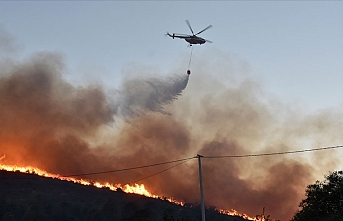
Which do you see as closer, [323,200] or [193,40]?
[323,200]

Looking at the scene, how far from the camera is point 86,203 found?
19550 centimetres

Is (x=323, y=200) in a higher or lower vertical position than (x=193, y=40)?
lower

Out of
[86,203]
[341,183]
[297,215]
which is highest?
[86,203]

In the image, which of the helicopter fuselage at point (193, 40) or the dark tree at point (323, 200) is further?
the helicopter fuselage at point (193, 40)

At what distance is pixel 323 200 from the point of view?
6159cm

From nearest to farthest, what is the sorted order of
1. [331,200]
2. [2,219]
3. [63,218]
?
1. [331,200]
2. [2,219]
3. [63,218]

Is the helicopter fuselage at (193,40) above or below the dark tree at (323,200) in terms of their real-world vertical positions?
above

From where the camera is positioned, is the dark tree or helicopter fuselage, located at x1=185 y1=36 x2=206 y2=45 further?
helicopter fuselage, located at x1=185 y1=36 x2=206 y2=45

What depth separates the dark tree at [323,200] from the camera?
60500 mm

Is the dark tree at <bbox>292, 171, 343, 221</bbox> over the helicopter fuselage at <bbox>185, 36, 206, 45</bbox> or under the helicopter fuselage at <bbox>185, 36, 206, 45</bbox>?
under

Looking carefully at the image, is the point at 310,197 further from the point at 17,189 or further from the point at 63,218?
the point at 17,189

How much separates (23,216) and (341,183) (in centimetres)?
12436

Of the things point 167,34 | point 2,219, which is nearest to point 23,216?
point 2,219

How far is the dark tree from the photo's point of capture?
198ft
